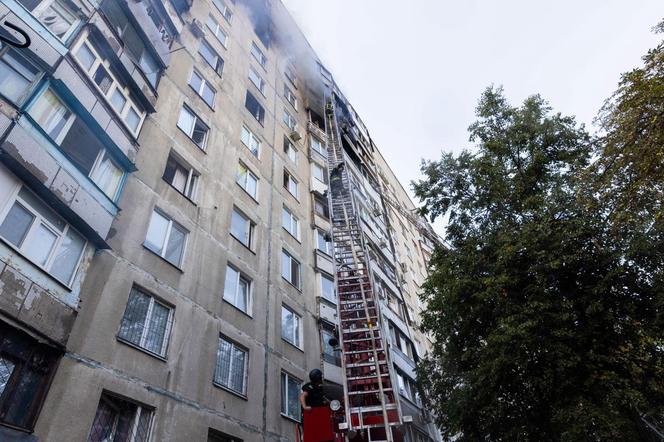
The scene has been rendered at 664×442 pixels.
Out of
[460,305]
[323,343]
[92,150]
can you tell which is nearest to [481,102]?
[460,305]

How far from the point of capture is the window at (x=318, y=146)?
25.1 meters

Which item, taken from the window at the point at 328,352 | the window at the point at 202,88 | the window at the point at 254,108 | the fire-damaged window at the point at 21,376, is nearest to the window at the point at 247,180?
the window at the point at 202,88

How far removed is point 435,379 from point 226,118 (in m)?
13.1

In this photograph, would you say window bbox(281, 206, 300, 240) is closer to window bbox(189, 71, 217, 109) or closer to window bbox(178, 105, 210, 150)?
window bbox(178, 105, 210, 150)

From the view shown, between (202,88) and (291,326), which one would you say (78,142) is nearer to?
(202,88)

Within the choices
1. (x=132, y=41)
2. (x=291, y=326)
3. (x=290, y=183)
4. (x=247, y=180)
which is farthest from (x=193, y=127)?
(x=291, y=326)

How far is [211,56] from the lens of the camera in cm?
1869

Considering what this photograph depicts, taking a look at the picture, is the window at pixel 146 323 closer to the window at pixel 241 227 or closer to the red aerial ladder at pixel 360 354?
the red aerial ladder at pixel 360 354

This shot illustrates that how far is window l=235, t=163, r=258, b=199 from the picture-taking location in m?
16.0

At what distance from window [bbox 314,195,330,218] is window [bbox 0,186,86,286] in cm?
1355

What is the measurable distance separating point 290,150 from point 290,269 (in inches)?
321

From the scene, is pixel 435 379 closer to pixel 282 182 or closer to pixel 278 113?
pixel 282 182

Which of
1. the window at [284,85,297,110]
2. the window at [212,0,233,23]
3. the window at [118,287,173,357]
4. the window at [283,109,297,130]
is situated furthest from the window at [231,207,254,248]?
the window at [212,0,233,23]

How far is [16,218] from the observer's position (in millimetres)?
7008
